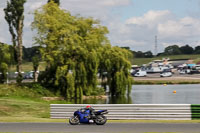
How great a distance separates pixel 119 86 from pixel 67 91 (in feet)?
31.2

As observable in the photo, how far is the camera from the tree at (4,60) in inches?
2911

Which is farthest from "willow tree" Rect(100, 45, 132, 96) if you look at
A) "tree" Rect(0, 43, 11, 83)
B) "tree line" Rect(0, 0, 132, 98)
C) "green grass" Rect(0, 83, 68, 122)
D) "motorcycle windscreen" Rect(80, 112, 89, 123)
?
"motorcycle windscreen" Rect(80, 112, 89, 123)

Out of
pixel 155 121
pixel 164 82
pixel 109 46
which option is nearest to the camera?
pixel 155 121

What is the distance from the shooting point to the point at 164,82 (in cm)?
11756

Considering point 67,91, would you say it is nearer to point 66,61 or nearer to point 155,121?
point 66,61

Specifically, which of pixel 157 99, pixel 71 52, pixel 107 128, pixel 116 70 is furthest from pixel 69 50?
pixel 107 128

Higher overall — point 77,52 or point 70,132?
point 77,52

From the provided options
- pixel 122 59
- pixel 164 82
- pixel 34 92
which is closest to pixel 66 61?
pixel 34 92

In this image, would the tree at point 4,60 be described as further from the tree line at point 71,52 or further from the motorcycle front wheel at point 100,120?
the motorcycle front wheel at point 100,120

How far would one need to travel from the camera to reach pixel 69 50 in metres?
56.9

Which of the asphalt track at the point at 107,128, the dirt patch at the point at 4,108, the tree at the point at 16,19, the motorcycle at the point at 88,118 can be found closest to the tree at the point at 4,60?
the tree at the point at 16,19

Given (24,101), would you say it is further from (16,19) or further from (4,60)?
(4,60)

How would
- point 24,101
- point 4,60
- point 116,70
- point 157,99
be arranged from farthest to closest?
point 4,60
point 116,70
point 157,99
point 24,101

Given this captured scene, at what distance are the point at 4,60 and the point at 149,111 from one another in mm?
60861
